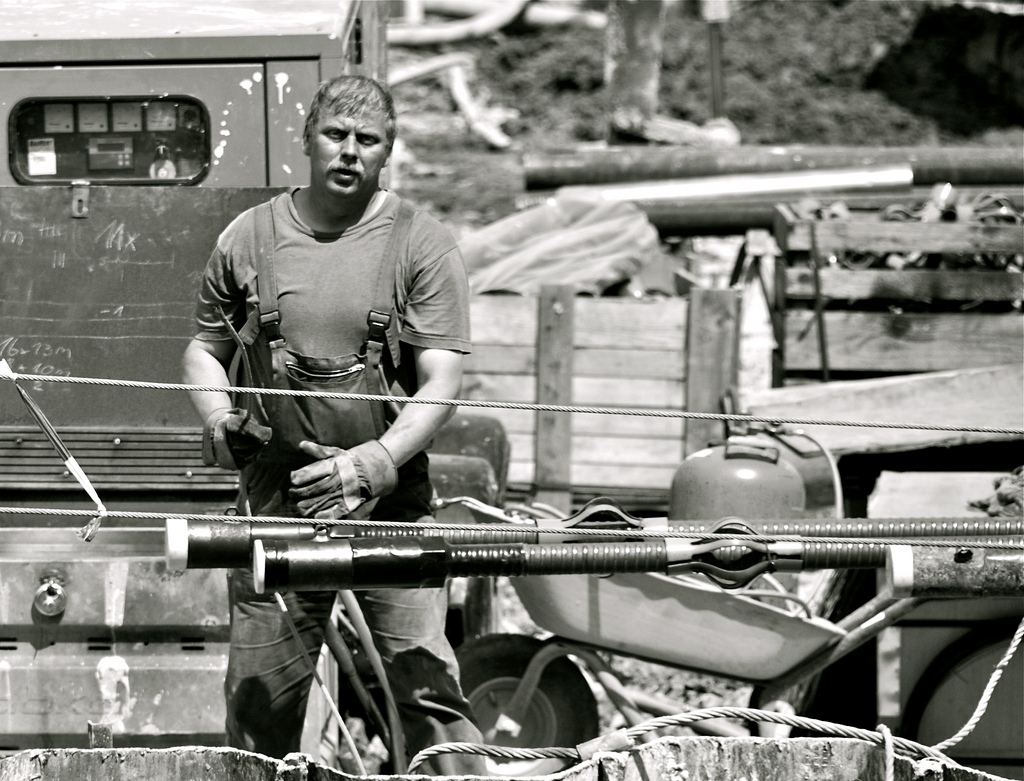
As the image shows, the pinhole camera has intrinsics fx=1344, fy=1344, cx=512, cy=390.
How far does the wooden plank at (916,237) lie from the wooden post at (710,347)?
0.50m

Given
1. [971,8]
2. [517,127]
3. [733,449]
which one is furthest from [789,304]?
[971,8]

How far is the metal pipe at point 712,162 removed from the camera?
8.70m

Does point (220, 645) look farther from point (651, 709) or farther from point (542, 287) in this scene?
point (542, 287)

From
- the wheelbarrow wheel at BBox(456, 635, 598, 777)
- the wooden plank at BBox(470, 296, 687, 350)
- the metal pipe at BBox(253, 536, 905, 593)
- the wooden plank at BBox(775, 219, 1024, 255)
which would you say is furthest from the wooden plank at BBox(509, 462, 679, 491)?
the metal pipe at BBox(253, 536, 905, 593)

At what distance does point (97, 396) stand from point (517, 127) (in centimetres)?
1136

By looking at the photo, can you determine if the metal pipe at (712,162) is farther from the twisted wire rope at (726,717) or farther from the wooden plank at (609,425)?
the twisted wire rope at (726,717)

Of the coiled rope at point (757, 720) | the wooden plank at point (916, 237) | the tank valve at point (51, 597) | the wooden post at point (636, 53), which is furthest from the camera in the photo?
the wooden post at point (636, 53)

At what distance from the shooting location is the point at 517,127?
14828 mm

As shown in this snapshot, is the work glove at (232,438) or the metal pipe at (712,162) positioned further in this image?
the metal pipe at (712,162)

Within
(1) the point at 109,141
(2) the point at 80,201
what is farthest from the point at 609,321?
(2) the point at 80,201

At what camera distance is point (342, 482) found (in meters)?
3.16

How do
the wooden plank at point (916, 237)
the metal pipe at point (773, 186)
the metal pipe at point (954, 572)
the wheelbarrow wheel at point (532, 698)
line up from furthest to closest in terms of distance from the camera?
the metal pipe at point (773, 186), the wooden plank at point (916, 237), the wheelbarrow wheel at point (532, 698), the metal pipe at point (954, 572)

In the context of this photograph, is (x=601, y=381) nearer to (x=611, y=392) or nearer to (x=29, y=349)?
(x=611, y=392)

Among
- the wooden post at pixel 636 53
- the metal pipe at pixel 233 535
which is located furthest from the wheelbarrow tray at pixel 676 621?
the wooden post at pixel 636 53
